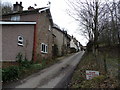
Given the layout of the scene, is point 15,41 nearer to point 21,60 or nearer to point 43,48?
point 21,60

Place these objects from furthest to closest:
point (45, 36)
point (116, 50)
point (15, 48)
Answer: point (116, 50) < point (45, 36) < point (15, 48)

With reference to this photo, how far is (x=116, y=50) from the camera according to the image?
886 inches

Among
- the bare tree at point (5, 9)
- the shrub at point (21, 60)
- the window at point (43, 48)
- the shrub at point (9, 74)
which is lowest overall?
the shrub at point (9, 74)

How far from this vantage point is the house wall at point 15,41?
13539 millimetres

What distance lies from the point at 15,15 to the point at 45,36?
5.32 m

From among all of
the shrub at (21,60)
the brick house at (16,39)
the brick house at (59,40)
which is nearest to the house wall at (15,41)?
the brick house at (16,39)

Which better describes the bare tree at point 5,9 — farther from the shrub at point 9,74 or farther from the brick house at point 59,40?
the shrub at point 9,74

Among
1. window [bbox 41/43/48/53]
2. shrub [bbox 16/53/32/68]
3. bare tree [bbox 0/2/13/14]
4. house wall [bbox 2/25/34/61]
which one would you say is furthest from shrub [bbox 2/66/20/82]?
bare tree [bbox 0/2/13/14]

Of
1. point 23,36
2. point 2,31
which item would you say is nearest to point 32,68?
point 23,36

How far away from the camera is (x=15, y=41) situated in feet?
44.5

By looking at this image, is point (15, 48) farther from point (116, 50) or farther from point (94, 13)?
point (116, 50)

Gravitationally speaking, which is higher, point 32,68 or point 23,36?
point 23,36

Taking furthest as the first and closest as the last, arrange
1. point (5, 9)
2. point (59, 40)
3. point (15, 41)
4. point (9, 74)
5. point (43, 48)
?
point (59, 40) → point (5, 9) → point (43, 48) → point (15, 41) → point (9, 74)

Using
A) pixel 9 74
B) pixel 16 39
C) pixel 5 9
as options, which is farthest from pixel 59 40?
pixel 9 74
